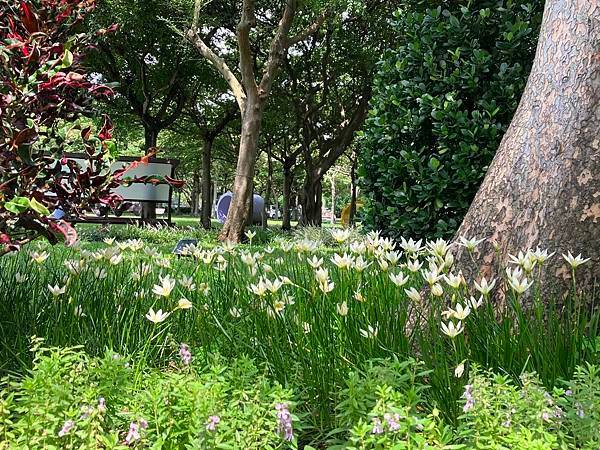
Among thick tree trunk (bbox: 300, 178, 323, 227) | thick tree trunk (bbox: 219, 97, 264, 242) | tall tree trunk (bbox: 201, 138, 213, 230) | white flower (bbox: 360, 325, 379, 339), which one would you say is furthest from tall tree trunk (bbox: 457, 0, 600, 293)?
tall tree trunk (bbox: 201, 138, 213, 230)

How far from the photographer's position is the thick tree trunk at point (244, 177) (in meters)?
11.5

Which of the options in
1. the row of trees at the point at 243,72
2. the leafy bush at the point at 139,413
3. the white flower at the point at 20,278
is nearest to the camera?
the leafy bush at the point at 139,413

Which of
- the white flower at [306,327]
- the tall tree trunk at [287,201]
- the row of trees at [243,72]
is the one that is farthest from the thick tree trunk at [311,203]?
the white flower at [306,327]

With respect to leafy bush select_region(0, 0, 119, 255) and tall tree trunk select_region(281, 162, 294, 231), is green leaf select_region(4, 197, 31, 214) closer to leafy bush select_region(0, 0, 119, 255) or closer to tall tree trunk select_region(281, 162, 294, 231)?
leafy bush select_region(0, 0, 119, 255)

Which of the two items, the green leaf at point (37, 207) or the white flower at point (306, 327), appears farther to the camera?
the white flower at point (306, 327)

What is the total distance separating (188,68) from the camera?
19.1 metres

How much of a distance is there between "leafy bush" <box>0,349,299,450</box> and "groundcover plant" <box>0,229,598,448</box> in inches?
0.5

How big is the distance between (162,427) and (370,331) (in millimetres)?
857

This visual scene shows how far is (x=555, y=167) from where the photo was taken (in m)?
2.65

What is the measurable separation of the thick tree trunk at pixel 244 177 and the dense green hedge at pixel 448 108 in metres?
6.83

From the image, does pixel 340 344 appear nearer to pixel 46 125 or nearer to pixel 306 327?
pixel 306 327

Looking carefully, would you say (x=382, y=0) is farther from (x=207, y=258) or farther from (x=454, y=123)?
(x=207, y=258)

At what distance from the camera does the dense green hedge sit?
4359mm

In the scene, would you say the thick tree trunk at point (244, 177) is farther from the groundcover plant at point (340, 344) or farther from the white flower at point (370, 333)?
the white flower at point (370, 333)
